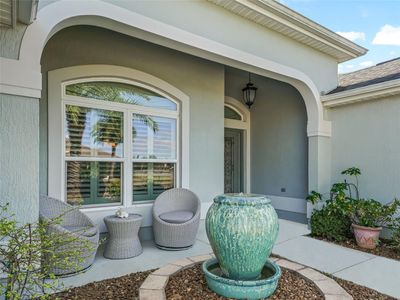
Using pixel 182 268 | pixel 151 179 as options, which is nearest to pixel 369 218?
pixel 182 268

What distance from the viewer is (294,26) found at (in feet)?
16.0

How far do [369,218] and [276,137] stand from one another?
2.95 m

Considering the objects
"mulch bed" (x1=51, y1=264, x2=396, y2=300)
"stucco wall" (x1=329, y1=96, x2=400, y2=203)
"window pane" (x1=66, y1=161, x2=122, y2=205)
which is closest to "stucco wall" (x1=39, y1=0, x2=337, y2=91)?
"stucco wall" (x1=329, y1=96, x2=400, y2=203)

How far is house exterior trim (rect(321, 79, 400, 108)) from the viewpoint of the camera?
4.82 metres

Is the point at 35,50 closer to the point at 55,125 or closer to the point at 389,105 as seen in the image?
the point at 55,125

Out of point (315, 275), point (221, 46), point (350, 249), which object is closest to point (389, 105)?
point (350, 249)

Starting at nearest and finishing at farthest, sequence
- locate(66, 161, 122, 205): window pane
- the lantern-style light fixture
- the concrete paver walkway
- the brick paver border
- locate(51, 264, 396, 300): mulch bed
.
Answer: the brick paver border
locate(51, 264, 396, 300): mulch bed
the concrete paver walkway
locate(66, 161, 122, 205): window pane
the lantern-style light fixture

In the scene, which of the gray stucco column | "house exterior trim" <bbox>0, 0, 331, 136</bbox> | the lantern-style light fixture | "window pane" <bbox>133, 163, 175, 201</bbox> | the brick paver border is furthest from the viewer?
the lantern-style light fixture

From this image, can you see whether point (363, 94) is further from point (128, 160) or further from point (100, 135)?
point (100, 135)

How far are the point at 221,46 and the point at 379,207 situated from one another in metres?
3.76

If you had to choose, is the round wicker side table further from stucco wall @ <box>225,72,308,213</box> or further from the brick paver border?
stucco wall @ <box>225,72,308,213</box>

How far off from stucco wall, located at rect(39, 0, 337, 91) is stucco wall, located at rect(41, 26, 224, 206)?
133cm

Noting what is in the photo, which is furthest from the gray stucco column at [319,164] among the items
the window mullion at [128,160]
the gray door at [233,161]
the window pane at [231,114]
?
the window mullion at [128,160]

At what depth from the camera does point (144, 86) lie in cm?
496
